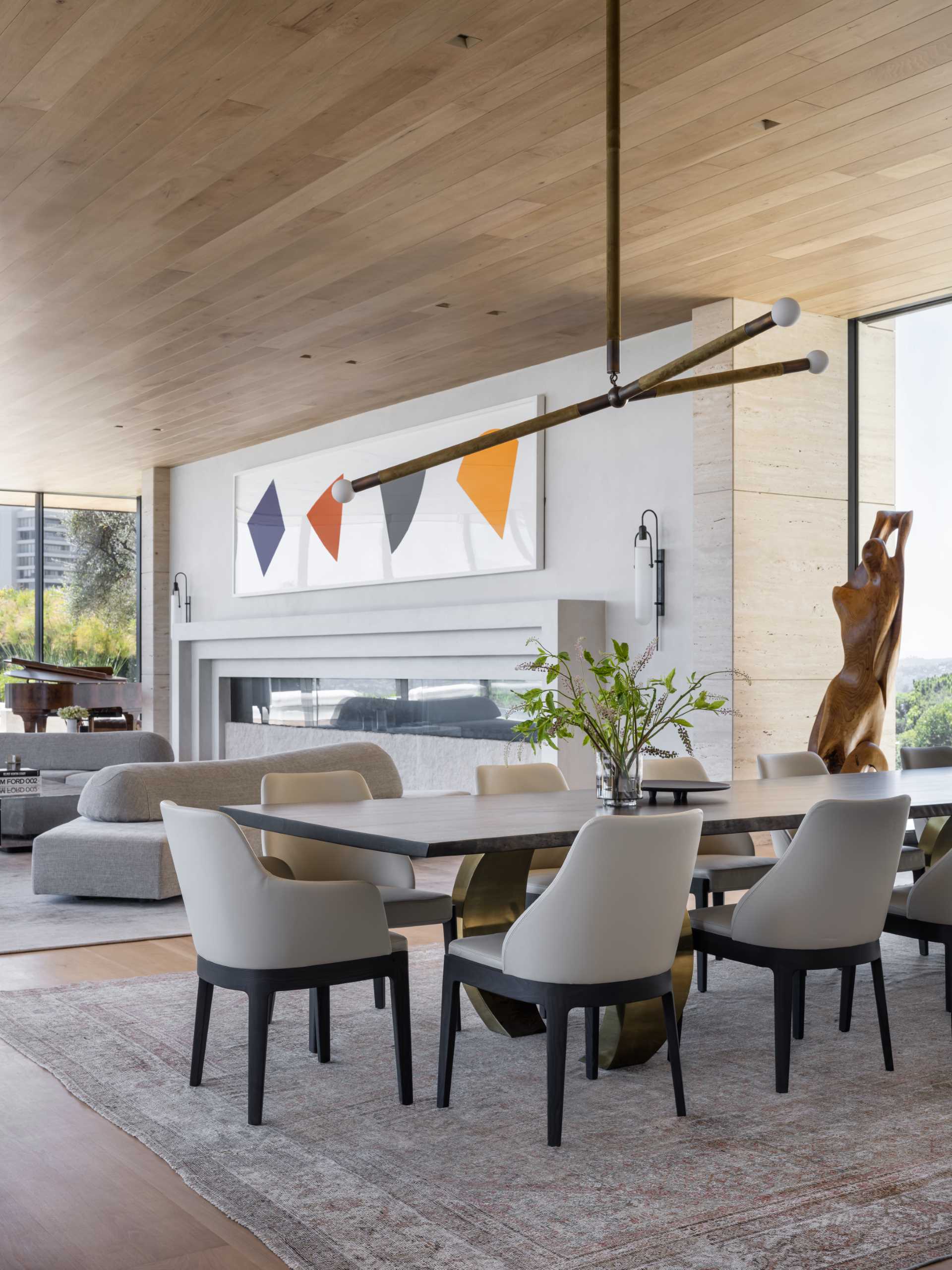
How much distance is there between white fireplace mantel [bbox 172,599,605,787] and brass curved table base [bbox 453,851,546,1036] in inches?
120

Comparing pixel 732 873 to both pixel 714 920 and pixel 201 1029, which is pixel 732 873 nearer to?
pixel 714 920

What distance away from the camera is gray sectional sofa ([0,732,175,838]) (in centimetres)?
748

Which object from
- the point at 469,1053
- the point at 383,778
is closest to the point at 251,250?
the point at 383,778

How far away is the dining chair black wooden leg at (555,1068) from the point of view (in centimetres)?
293

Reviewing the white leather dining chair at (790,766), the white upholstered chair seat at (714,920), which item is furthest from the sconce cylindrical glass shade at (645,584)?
the white upholstered chair seat at (714,920)

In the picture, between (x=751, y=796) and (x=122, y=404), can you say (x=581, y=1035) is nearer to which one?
(x=751, y=796)

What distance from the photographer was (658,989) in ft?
10.1

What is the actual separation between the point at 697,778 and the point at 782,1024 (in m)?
1.67

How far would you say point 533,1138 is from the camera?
118 inches

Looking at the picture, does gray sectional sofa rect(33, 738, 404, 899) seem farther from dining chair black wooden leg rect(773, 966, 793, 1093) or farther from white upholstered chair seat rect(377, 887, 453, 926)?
dining chair black wooden leg rect(773, 966, 793, 1093)

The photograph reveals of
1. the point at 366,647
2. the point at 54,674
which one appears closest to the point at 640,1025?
the point at 366,647

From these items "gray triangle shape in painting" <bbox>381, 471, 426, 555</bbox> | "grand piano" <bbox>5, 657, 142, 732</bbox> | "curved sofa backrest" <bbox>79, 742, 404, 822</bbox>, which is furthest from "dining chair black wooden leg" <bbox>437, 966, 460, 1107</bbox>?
"grand piano" <bbox>5, 657, 142, 732</bbox>

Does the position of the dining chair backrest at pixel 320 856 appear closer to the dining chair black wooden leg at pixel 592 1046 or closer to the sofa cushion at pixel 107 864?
the dining chair black wooden leg at pixel 592 1046

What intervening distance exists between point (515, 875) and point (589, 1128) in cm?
100
